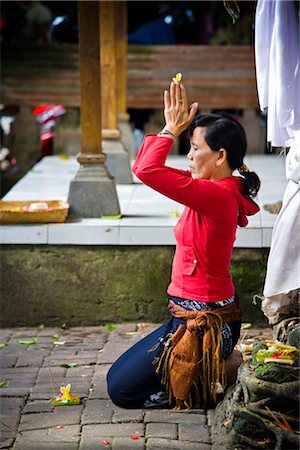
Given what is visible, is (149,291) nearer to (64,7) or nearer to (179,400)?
(179,400)

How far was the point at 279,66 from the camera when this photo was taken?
203 inches

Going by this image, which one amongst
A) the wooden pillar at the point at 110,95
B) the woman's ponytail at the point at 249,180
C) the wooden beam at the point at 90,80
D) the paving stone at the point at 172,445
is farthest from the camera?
the wooden pillar at the point at 110,95

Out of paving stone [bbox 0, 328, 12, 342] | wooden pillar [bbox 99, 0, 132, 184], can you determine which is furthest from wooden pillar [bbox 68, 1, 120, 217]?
wooden pillar [bbox 99, 0, 132, 184]

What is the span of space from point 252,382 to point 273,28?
6.52ft

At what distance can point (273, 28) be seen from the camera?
526 centimetres

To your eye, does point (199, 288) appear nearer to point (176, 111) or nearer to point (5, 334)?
point (176, 111)

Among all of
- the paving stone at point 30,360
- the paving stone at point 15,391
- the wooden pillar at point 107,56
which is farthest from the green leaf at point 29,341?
the wooden pillar at point 107,56

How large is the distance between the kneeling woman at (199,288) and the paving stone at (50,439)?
405 mm

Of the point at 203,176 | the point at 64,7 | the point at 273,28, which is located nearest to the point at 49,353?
the point at 203,176

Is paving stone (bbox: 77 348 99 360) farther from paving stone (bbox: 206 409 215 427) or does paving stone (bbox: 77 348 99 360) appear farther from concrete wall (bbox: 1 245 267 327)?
paving stone (bbox: 206 409 215 427)

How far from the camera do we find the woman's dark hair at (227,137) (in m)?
4.75

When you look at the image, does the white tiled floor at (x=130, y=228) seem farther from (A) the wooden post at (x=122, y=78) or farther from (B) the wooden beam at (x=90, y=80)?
(A) the wooden post at (x=122, y=78)

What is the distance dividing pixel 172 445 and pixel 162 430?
19 centimetres

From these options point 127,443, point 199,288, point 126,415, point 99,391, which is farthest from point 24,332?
point 127,443
